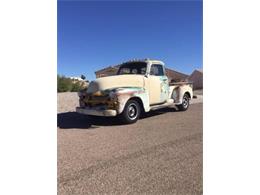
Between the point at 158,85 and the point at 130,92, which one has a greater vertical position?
the point at 158,85

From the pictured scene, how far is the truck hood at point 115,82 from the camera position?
20.0 feet

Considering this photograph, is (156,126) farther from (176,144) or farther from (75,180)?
(75,180)

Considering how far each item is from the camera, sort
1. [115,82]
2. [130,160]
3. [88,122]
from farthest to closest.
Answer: [115,82] → [88,122] → [130,160]

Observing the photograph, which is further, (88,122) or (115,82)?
(115,82)

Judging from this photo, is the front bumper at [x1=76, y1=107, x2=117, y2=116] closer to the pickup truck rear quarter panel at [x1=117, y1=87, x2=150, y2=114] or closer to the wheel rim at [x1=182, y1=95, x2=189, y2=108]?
the pickup truck rear quarter panel at [x1=117, y1=87, x2=150, y2=114]

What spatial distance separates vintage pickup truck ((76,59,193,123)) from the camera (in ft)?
18.8

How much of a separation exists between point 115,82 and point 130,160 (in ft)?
10.9

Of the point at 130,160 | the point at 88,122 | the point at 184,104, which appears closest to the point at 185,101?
the point at 184,104

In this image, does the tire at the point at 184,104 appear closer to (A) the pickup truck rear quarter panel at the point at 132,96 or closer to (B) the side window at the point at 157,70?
(B) the side window at the point at 157,70

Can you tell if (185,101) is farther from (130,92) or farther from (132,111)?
(130,92)

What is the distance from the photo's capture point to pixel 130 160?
3.21 metres

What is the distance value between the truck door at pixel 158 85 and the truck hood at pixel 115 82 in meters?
0.38
